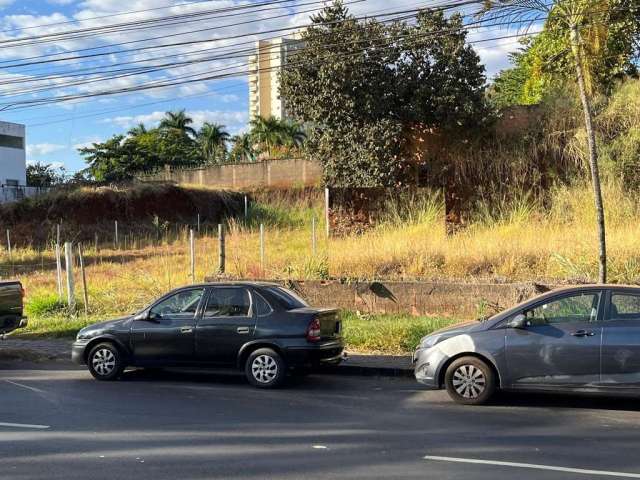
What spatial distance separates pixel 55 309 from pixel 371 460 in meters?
12.5

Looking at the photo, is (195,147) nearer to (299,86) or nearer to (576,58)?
(299,86)

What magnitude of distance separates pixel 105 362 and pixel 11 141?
58738 mm

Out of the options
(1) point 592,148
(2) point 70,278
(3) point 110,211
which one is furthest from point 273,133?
(1) point 592,148

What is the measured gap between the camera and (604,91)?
21469 millimetres

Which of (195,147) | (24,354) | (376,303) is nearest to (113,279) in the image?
(24,354)

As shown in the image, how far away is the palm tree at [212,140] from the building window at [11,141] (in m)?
18.7

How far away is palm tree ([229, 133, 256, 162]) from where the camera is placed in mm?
72938

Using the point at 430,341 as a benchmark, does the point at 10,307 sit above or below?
above

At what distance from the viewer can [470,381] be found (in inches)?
324

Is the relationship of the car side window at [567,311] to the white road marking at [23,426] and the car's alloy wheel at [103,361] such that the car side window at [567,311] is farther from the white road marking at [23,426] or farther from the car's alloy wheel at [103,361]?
the car's alloy wheel at [103,361]

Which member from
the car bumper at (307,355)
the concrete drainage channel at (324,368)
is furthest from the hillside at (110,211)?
the car bumper at (307,355)

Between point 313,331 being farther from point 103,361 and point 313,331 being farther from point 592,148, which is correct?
point 592,148

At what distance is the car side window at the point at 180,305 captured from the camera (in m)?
9.83

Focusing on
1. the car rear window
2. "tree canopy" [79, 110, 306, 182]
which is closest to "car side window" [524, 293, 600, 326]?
the car rear window
